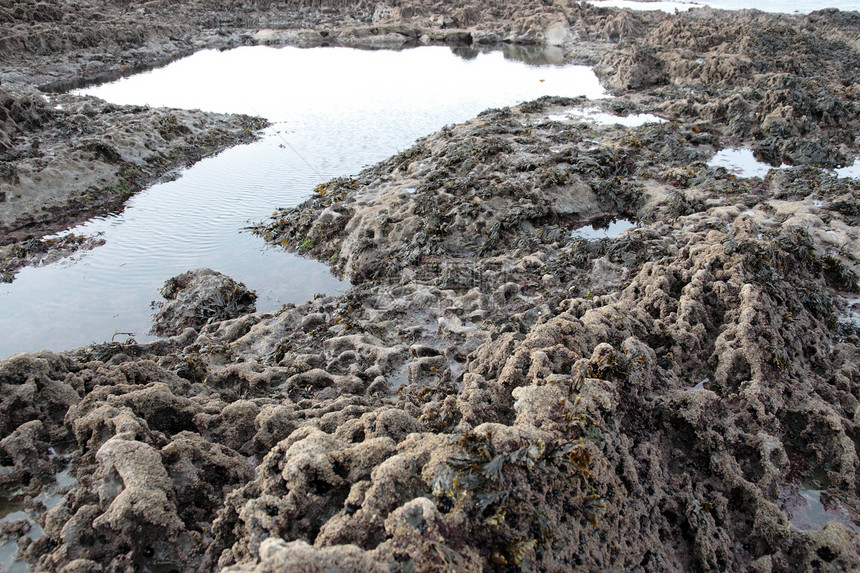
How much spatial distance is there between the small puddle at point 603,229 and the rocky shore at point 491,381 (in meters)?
0.19

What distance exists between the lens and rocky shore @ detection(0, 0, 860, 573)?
3160 mm

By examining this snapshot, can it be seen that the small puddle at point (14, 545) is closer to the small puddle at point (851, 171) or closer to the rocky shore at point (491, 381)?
the rocky shore at point (491, 381)

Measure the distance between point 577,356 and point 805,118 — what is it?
15589mm

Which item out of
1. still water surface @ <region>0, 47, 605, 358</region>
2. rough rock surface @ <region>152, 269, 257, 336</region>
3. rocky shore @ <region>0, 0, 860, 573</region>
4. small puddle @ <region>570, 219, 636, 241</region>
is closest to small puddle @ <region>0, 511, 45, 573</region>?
rocky shore @ <region>0, 0, 860, 573</region>

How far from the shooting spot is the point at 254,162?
16.4 meters

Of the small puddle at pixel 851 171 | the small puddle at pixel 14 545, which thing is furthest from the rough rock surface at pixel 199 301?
the small puddle at pixel 851 171

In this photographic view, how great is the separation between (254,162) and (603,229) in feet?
40.1

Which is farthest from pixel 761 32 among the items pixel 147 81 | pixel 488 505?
pixel 147 81

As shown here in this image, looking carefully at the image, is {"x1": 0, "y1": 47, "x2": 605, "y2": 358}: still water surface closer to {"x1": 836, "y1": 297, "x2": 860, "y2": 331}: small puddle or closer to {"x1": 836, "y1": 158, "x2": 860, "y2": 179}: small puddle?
{"x1": 836, "y1": 297, "x2": 860, "y2": 331}: small puddle

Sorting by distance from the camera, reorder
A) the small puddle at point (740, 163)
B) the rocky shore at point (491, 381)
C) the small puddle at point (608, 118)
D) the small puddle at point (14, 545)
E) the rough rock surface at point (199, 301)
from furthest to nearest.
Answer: the small puddle at point (608, 118) → the small puddle at point (740, 163) → the rough rock surface at point (199, 301) → the small puddle at point (14, 545) → the rocky shore at point (491, 381)

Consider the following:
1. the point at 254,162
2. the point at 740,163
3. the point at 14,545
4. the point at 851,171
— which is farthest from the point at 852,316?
the point at 254,162

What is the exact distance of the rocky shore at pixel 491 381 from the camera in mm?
3160

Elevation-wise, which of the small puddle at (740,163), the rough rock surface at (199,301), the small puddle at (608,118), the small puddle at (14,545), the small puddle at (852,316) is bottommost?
the rough rock surface at (199,301)

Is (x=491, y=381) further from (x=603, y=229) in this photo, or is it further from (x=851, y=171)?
(x=851, y=171)
